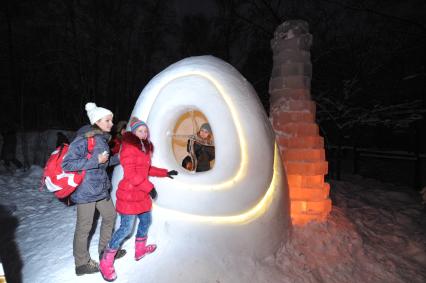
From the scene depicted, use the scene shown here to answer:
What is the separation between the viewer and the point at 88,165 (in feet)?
8.28

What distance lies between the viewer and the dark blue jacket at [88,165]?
8.17 ft

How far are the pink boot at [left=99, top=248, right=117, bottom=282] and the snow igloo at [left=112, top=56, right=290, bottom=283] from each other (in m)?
0.29

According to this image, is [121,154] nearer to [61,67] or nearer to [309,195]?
[309,195]

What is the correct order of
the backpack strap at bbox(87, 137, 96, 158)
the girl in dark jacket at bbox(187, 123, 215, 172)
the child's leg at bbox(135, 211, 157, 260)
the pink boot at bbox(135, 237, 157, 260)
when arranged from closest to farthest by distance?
the backpack strap at bbox(87, 137, 96, 158)
the child's leg at bbox(135, 211, 157, 260)
the pink boot at bbox(135, 237, 157, 260)
the girl in dark jacket at bbox(187, 123, 215, 172)

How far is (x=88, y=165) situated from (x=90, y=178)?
0.20 metres

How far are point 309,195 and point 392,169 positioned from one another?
1154cm

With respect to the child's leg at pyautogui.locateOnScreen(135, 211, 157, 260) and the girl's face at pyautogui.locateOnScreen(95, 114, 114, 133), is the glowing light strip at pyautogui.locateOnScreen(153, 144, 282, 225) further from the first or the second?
the girl's face at pyautogui.locateOnScreen(95, 114, 114, 133)

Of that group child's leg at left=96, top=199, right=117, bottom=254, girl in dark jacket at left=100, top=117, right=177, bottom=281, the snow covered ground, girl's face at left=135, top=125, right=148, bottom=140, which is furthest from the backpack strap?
the snow covered ground

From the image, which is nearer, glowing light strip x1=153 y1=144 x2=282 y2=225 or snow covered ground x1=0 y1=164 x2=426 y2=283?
snow covered ground x1=0 y1=164 x2=426 y2=283

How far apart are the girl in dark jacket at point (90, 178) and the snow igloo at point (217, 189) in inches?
23.5

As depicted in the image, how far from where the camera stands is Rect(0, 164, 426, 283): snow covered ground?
307 centimetres

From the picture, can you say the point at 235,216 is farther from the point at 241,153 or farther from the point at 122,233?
the point at 122,233

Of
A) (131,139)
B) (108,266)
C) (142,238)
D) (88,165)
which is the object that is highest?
(131,139)

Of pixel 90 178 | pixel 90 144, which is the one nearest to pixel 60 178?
pixel 90 178
